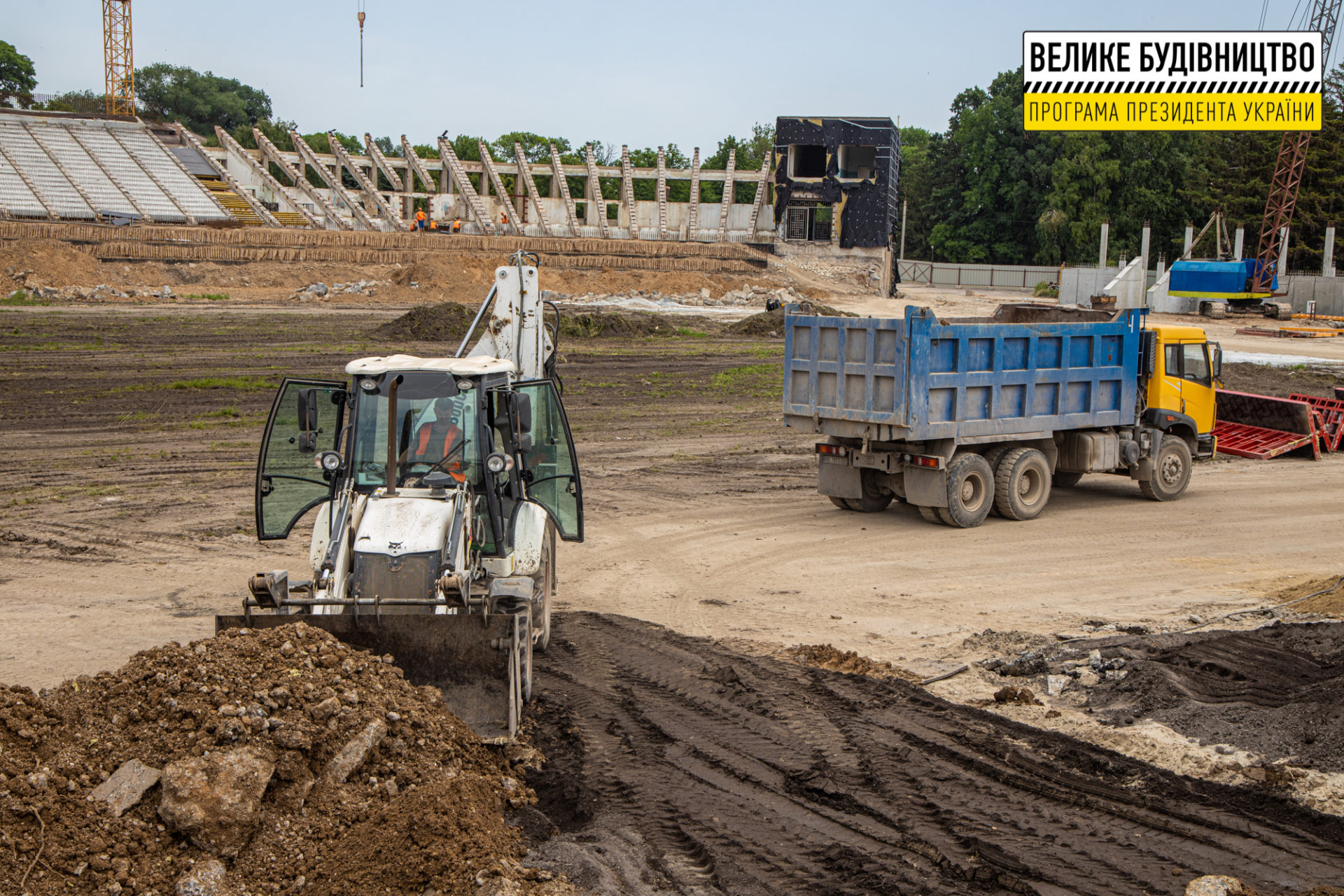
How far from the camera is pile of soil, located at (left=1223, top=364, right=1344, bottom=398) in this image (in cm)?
2580

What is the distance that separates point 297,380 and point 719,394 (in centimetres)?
1654

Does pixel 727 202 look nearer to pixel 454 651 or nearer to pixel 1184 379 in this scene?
pixel 1184 379

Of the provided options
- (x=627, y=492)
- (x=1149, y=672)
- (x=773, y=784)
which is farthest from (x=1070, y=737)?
(x=627, y=492)

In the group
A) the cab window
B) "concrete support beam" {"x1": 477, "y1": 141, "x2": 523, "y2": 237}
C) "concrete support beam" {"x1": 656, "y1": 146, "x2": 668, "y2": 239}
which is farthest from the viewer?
"concrete support beam" {"x1": 656, "y1": 146, "x2": 668, "y2": 239}

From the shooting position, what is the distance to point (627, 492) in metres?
15.2

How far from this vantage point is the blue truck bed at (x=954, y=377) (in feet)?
42.0

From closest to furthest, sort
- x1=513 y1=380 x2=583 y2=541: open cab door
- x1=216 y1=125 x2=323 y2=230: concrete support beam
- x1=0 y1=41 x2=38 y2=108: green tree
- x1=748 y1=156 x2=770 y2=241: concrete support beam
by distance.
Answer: x1=513 y1=380 x2=583 y2=541: open cab door
x1=216 y1=125 x2=323 y2=230: concrete support beam
x1=748 y1=156 x2=770 y2=241: concrete support beam
x1=0 y1=41 x2=38 y2=108: green tree

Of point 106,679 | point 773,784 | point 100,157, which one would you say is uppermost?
point 100,157

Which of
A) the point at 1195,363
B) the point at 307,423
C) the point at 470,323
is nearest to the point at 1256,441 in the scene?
the point at 1195,363

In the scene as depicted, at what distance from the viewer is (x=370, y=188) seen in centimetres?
5409

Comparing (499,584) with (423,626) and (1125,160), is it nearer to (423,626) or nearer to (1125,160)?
(423,626)

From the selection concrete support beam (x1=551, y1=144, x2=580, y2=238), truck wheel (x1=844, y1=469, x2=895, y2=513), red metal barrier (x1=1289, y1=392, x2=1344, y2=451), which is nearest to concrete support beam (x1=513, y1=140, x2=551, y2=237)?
concrete support beam (x1=551, y1=144, x2=580, y2=238)

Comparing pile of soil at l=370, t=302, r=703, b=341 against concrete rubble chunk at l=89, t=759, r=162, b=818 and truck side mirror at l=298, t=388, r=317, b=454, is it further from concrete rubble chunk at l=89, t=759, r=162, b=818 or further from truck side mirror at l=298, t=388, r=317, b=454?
concrete rubble chunk at l=89, t=759, r=162, b=818

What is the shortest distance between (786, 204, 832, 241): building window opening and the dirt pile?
51.4 m
